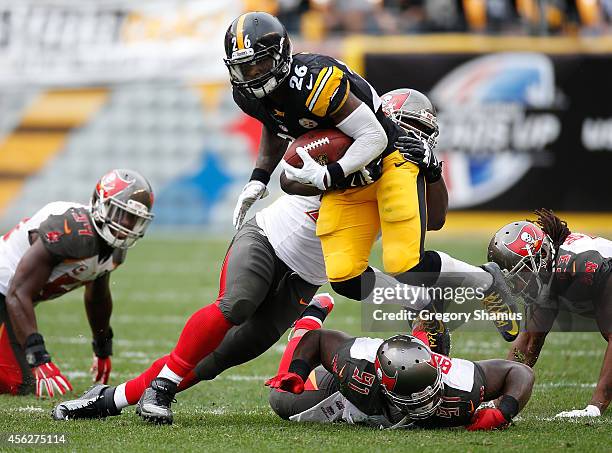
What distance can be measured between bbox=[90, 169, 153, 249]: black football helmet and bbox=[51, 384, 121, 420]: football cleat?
1.04m

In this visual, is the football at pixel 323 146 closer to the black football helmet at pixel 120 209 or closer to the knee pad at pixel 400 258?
the knee pad at pixel 400 258

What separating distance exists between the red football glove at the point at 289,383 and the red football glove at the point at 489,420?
0.72 m

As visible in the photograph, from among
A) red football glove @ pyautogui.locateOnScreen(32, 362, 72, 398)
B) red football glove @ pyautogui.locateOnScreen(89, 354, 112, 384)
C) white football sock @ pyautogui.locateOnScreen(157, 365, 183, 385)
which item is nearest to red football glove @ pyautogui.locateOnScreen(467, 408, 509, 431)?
white football sock @ pyautogui.locateOnScreen(157, 365, 183, 385)

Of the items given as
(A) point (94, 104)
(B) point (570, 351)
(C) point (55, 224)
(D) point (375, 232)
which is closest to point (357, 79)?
(D) point (375, 232)

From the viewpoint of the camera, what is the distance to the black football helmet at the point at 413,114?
4.87 meters

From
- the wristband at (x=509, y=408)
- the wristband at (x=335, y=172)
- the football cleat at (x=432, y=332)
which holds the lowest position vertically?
the wristband at (x=509, y=408)

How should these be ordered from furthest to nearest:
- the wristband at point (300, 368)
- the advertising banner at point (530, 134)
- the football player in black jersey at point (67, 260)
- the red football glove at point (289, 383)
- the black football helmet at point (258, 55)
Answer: the advertising banner at point (530, 134)
the football player in black jersey at point (67, 260)
the black football helmet at point (258, 55)
the wristband at point (300, 368)
the red football glove at point (289, 383)

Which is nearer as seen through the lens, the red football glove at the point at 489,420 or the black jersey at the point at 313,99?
the red football glove at the point at 489,420

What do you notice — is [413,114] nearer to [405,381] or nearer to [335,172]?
[335,172]

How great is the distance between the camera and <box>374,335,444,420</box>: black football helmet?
12.8 feet

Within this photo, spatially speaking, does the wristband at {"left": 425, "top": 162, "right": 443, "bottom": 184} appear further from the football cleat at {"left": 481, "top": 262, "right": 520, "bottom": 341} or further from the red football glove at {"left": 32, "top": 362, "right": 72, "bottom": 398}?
the red football glove at {"left": 32, "top": 362, "right": 72, "bottom": 398}

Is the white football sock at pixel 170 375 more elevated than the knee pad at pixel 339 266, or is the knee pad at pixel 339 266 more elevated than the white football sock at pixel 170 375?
the knee pad at pixel 339 266

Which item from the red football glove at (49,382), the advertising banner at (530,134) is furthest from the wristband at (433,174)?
the advertising banner at (530,134)

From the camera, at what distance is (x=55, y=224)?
16.8 ft
